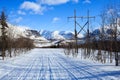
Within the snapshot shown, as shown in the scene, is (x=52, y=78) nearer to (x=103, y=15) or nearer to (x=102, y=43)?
(x=103, y=15)

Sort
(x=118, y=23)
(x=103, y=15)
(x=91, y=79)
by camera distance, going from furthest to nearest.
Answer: (x=103, y=15), (x=118, y=23), (x=91, y=79)

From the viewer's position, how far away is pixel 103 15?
25.9 metres

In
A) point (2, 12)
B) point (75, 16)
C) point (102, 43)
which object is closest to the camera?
point (102, 43)

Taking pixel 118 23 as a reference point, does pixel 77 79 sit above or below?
below

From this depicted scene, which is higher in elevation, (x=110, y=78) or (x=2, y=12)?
(x=2, y=12)

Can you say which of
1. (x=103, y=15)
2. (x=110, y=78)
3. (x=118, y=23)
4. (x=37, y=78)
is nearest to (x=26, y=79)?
(x=37, y=78)

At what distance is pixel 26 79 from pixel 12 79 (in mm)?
748

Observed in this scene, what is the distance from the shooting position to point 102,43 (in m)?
30.5

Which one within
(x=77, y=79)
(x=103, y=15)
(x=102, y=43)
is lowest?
(x=77, y=79)

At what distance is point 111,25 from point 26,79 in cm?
1231

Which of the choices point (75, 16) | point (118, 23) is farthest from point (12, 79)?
point (75, 16)

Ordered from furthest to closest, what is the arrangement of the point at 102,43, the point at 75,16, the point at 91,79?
the point at 75,16 → the point at 102,43 → the point at 91,79

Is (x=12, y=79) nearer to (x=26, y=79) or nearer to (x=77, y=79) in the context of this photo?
(x=26, y=79)

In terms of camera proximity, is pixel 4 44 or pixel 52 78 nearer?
pixel 52 78
